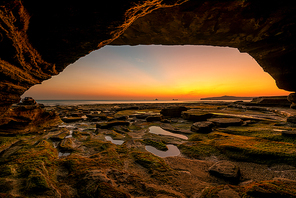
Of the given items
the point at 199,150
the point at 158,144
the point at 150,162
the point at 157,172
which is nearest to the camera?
the point at 157,172

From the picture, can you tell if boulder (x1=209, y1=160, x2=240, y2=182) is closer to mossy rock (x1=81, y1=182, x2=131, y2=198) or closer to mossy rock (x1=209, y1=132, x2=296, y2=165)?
mossy rock (x1=209, y1=132, x2=296, y2=165)

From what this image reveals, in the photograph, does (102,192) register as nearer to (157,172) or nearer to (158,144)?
(157,172)

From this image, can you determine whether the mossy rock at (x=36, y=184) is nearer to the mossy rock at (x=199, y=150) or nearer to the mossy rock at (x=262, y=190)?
the mossy rock at (x=262, y=190)

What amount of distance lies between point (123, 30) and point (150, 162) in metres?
4.07

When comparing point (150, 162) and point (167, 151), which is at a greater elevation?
point (150, 162)

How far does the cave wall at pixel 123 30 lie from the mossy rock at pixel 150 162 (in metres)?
3.80

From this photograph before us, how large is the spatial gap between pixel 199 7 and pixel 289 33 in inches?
181

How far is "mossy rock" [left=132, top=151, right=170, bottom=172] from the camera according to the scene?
9.17 feet

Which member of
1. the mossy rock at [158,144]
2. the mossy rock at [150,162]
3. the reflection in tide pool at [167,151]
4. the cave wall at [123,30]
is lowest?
the reflection in tide pool at [167,151]

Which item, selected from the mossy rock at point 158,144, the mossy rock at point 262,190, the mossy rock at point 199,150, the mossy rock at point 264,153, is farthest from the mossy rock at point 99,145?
the mossy rock at point 264,153

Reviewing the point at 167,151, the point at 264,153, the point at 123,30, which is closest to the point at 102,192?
the point at 167,151

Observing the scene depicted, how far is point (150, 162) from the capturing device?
3.07 m

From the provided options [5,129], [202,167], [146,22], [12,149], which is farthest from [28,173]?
[146,22]

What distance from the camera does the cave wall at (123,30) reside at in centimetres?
244
